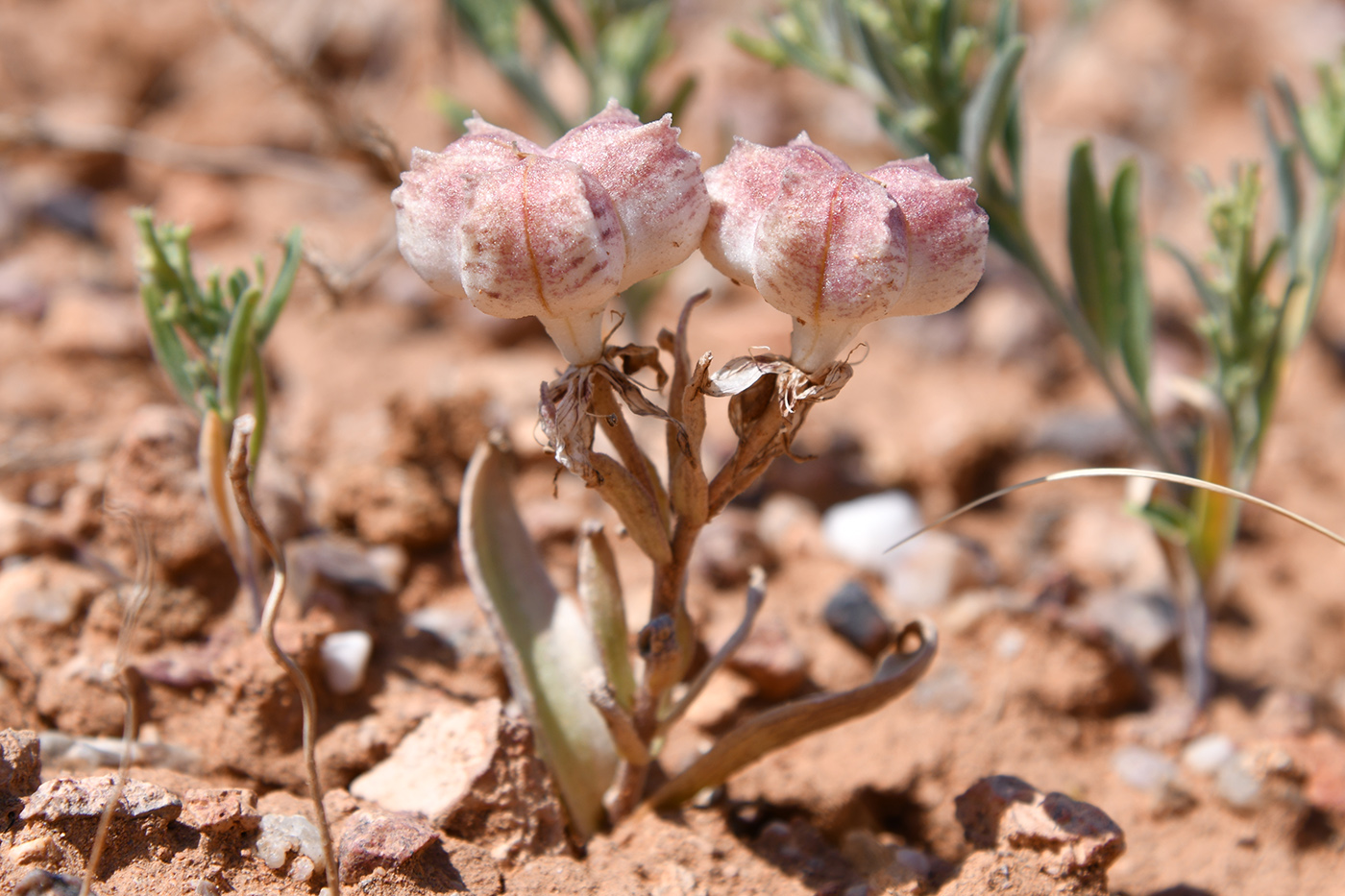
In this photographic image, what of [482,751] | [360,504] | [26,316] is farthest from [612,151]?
[26,316]

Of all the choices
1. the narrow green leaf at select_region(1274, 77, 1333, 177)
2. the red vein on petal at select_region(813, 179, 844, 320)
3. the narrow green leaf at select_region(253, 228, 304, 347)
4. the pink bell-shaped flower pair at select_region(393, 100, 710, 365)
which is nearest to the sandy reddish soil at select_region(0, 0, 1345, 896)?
the narrow green leaf at select_region(253, 228, 304, 347)

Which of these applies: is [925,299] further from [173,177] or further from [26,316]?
[173,177]

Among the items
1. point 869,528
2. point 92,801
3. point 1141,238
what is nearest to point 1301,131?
point 1141,238

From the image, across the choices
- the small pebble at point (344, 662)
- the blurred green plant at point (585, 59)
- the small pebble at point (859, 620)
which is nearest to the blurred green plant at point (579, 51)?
the blurred green plant at point (585, 59)

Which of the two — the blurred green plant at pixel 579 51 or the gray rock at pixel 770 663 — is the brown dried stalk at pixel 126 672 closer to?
the gray rock at pixel 770 663

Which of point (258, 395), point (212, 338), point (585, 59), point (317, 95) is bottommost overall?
point (258, 395)

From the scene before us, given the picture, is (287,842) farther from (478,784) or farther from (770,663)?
(770,663)

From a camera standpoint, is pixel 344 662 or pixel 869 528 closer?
pixel 344 662

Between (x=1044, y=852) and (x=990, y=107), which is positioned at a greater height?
(x=990, y=107)
